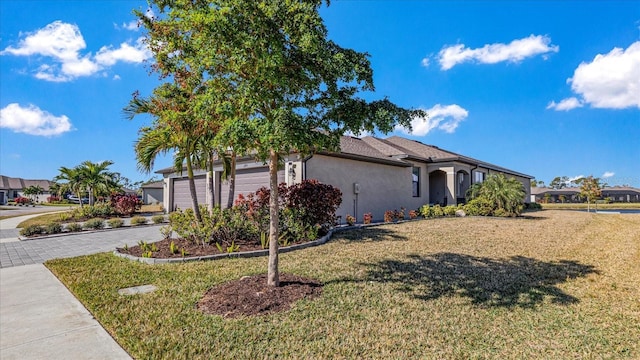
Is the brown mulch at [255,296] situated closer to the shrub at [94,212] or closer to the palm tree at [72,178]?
the shrub at [94,212]

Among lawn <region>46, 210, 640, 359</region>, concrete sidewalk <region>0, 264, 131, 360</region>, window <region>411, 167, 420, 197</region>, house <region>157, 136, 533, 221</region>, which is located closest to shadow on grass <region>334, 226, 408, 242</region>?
lawn <region>46, 210, 640, 359</region>

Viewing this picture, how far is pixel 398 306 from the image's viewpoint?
4582mm

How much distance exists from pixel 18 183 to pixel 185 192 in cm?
6743

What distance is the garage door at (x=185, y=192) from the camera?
61.0 ft

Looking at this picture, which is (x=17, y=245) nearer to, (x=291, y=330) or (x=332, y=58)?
(x=291, y=330)

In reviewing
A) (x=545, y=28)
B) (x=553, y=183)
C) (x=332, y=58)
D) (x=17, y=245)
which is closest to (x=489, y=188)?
(x=545, y=28)

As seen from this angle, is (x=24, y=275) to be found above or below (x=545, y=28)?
below

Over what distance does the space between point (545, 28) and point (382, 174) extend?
948 cm

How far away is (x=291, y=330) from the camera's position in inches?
149

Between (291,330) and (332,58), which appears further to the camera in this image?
(332,58)

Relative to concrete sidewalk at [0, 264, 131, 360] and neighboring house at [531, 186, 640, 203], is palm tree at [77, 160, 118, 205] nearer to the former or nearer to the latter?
concrete sidewalk at [0, 264, 131, 360]

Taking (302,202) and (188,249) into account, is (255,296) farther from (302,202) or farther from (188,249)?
(302,202)

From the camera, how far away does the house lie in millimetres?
13266

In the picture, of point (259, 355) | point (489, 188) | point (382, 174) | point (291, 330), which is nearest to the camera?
point (259, 355)
